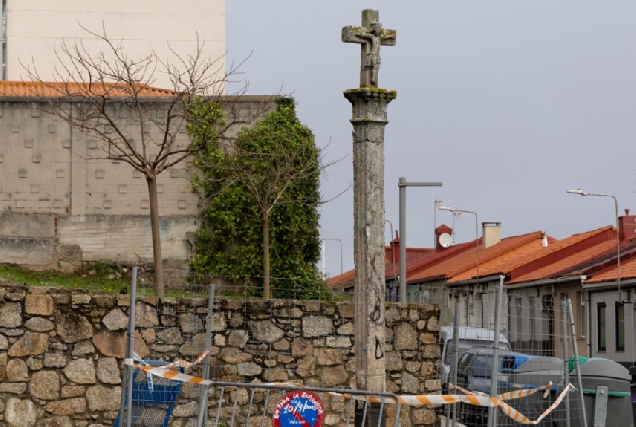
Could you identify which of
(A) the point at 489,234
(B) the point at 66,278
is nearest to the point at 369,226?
(B) the point at 66,278

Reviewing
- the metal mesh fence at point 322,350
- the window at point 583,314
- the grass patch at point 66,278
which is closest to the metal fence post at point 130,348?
the metal mesh fence at point 322,350

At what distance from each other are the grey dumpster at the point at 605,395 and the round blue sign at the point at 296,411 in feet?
16.2

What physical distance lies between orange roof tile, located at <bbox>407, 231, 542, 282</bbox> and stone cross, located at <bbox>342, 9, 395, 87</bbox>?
44.2m

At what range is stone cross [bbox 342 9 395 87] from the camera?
38.6 feet

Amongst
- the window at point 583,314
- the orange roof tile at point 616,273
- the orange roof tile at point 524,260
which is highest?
the orange roof tile at point 524,260

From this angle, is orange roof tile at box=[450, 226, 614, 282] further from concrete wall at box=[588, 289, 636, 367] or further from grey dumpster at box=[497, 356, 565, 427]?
grey dumpster at box=[497, 356, 565, 427]

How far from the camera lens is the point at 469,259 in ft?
197

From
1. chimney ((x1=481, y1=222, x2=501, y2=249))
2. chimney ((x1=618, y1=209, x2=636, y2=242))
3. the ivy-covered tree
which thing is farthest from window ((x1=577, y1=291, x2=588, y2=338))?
chimney ((x1=481, y1=222, x2=501, y2=249))

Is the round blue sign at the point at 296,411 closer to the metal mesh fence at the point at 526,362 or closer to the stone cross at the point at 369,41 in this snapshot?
the metal mesh fence at the point at 526,362

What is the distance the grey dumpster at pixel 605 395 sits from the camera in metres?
14.3

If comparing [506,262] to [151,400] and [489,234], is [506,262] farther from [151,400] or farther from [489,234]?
[151,400]

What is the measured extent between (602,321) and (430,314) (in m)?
27.0

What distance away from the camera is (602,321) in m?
40.5

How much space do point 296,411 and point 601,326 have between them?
3198 cm
